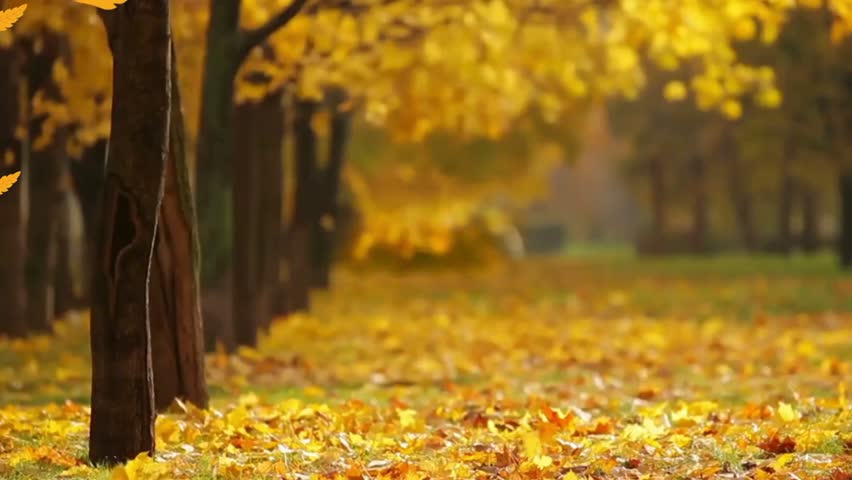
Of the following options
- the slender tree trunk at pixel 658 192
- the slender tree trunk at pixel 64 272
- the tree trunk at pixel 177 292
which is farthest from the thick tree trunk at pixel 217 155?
the slender tree trunk at pixel 658 192

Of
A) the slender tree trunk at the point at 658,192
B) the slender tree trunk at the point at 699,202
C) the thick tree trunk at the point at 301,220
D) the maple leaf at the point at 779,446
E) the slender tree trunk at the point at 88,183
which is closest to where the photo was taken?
the maple leaf at the point at 779,446

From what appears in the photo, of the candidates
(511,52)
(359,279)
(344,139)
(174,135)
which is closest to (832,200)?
(359,279)

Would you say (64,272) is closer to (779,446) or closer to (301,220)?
(301,220)

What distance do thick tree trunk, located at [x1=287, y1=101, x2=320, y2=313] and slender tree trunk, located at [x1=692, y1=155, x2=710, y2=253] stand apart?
31.6 m

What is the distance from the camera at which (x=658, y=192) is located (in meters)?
55.8

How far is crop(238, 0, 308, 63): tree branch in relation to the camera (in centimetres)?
1194

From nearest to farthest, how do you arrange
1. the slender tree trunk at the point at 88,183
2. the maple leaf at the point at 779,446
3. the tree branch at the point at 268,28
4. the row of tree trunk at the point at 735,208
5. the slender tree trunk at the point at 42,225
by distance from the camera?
the maple leaf at the point at 779,446, the tree branch at the point at 268,28, the slender tree trunk at the point at 42,225, the slender tree trunk at the point at 88,183, the row of tree trunk at the point at 735,208

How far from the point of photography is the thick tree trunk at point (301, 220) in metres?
22.3

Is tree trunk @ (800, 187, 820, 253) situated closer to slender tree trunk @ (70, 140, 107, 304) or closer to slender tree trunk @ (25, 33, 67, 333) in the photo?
slender tree trunk @ (70, 140, 107, 304)

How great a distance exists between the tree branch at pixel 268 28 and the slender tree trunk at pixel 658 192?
42570mm

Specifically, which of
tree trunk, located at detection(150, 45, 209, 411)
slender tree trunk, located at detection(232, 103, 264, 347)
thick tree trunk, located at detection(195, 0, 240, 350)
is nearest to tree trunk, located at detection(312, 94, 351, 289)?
slender tree trunk, located at detection(232, 103, 264, 347)

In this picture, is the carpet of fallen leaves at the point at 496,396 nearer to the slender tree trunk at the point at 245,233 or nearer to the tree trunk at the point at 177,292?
the tree trunk at the point at 177,292

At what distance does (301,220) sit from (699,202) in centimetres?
3327

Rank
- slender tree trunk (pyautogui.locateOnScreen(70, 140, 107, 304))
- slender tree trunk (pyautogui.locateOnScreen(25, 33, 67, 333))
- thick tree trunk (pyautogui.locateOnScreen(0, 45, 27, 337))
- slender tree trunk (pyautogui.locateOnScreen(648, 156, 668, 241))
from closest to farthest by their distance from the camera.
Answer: thick tree trunk (pyautogui.locateOnScreen(0, 45, 27, 337)), slender tree trunk (pyautogui.locateOnScreen(25, 33, 67, 333)), slender tree trunk (pyautogui.locateOnScreen(70, 140, 107, 304)), slender tree trunk (pyautogui.locateOnScreen(648, 156, 668, 241))
